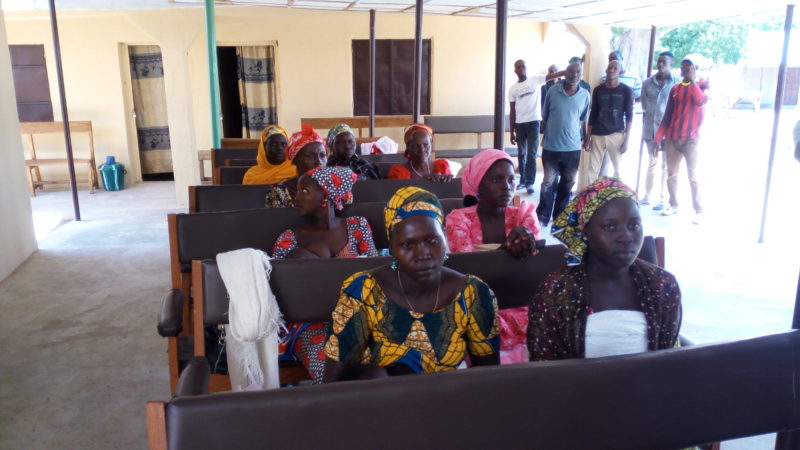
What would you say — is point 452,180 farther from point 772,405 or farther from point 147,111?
point 147,111

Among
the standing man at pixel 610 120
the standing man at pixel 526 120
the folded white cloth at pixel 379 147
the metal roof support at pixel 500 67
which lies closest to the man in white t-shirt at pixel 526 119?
the standing man at pixel 526 120

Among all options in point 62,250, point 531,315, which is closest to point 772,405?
point 531,315

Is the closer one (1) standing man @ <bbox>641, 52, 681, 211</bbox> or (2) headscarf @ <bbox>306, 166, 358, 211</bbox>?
(2) headscarf @ <bbox>306, 166, 358, 211</bbox>

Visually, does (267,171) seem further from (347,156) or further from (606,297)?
(606,297)

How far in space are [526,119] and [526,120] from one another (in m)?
0.01

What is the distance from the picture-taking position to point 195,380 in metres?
1.55

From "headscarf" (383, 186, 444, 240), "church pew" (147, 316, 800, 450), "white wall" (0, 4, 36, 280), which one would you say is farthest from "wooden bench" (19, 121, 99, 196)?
"church pew" (147, 316, 800, 450)

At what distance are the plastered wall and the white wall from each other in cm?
388

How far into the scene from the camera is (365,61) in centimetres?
996

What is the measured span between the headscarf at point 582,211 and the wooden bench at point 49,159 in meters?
9.09

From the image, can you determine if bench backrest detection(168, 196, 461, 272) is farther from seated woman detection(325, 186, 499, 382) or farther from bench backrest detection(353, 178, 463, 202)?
seated woman detection(325, 186, 499, 382)

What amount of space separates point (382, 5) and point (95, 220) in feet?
14.2

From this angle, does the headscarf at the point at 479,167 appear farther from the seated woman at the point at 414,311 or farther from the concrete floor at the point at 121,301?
the concrete floor at the point at 121,301

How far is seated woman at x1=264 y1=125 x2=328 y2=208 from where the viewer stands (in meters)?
3.83
